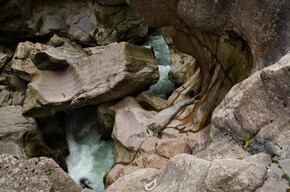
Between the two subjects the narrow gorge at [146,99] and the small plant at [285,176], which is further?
the narrow gorge at [146,99]

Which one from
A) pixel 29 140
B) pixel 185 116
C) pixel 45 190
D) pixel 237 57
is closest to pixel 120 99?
pixel 185 116

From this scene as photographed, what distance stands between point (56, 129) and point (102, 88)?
397cm

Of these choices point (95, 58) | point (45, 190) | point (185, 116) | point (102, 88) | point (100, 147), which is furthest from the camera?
point (100, 147)

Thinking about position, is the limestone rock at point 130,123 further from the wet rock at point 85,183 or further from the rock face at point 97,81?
the wet rock at point 85,183

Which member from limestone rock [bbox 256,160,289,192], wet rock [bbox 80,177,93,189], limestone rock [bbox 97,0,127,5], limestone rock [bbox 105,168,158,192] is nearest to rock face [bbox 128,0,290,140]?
limestone rock [bbox 256,160,289,192]

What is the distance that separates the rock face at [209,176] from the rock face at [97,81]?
21.3ft

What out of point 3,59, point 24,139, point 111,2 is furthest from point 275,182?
point 111,2

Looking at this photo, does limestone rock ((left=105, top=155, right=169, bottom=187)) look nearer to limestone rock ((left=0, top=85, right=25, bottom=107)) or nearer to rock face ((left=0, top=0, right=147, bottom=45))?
limestone rock ((left=0, top=85, right=25, bottom=107))

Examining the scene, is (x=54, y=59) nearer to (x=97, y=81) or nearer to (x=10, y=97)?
(x=97, y=81)

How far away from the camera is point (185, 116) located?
831 centimetres

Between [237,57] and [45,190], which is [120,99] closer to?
[237,57]

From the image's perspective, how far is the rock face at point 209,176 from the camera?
2.76 m

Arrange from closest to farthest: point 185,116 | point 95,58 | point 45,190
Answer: point 45,190 < point 185,116 < point 95,58

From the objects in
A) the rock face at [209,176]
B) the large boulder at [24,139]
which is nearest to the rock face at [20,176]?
the rock face at [209,176]
